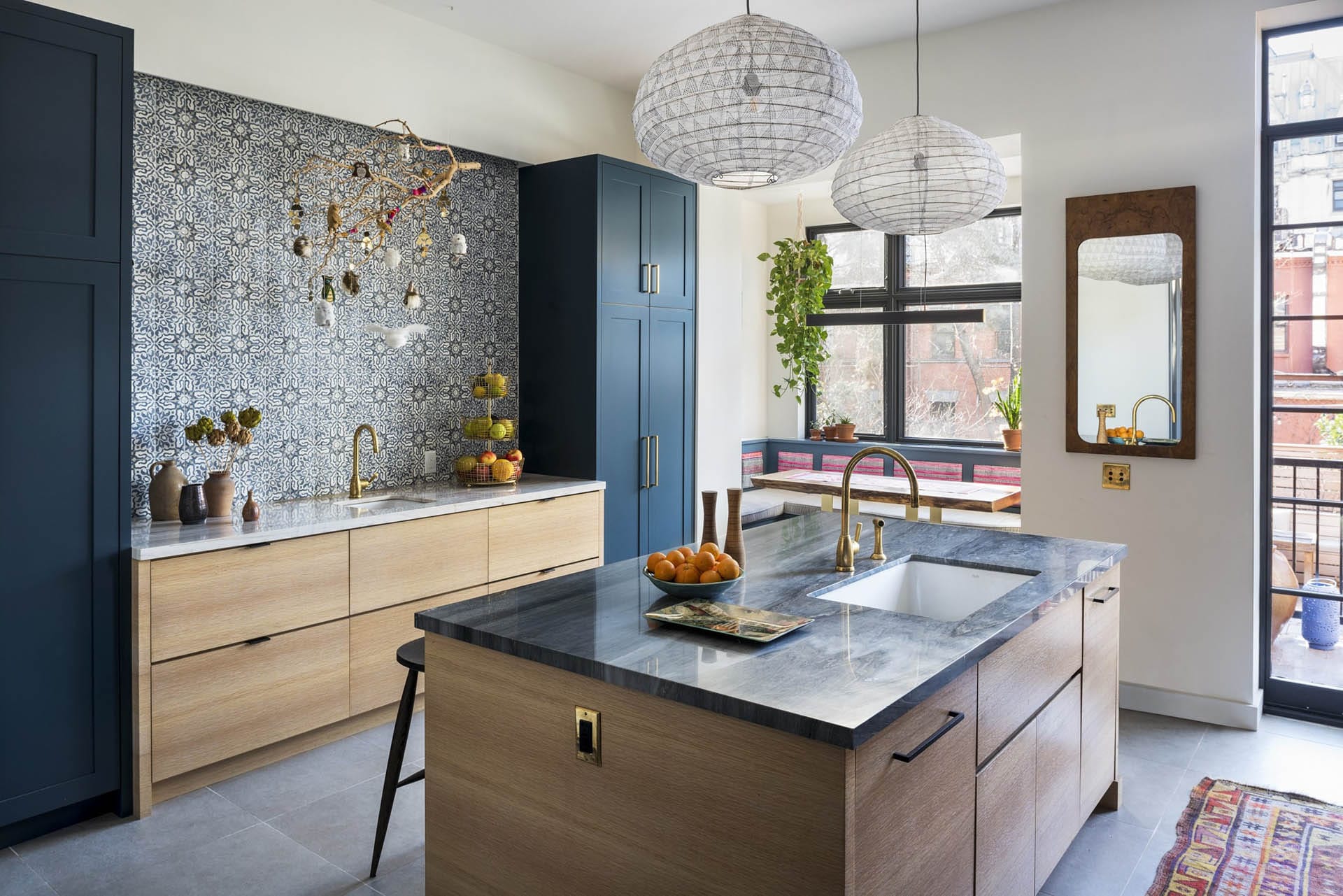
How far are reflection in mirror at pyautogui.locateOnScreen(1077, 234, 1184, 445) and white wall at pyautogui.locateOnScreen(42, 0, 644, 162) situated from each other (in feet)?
8.89

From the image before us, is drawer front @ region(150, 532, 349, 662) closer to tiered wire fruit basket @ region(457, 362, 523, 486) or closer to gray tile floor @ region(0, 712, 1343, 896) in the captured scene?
gray tile floor @ region(0, 712, 1343, 896)

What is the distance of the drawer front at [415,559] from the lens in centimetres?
332

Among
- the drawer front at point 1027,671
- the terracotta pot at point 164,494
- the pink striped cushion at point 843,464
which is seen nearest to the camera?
the drawer front at point 1027,671

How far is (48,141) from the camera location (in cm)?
255

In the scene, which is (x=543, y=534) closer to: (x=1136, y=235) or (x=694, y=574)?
(x=694, y=574)

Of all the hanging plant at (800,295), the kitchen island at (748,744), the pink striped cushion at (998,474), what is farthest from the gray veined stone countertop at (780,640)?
the hanging plant at (800,295)

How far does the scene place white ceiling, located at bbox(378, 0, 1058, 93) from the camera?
393 centimetres

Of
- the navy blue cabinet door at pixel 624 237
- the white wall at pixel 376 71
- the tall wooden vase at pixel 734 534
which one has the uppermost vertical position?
the white wall at pixel 376 71

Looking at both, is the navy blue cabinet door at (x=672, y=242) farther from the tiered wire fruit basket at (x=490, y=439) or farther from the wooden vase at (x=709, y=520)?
the wooden vase at (x=709, y=520)

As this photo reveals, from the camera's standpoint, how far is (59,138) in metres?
2.57

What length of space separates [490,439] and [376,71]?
5.83ft

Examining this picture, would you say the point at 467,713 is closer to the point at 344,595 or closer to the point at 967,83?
the point at 344,595

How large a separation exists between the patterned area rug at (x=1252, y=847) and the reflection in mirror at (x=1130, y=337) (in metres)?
1.42

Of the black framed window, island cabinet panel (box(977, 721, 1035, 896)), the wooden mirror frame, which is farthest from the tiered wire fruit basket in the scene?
the black framed window
